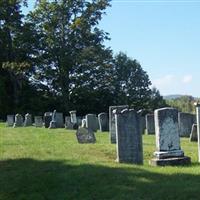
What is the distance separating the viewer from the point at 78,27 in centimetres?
5859

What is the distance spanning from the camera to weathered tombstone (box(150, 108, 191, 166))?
13477mm

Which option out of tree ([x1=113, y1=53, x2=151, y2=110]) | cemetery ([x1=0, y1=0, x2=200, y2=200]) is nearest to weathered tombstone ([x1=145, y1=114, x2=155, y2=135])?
cemetery ([x1=0, y1=0, x2=200, y2=200])

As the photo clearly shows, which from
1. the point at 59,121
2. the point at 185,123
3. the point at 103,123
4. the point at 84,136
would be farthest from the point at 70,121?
the point at 84,136

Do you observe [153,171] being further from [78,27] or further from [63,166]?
[78,27]

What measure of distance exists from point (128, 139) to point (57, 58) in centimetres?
4582

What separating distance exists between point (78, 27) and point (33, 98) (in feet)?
29.2

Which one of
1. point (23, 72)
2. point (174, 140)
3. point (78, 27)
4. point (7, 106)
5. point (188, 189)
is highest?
point (78, 27)

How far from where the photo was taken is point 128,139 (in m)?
14.1

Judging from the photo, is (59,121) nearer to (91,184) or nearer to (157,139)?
(157,139)

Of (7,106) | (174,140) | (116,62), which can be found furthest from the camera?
(116,62)

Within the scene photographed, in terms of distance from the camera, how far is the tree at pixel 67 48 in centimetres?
5884

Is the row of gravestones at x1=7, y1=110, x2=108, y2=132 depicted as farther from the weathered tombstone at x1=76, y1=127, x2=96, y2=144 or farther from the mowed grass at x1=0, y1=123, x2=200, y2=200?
the mowed grass at x1=0, y1=123, x2=200, y2=200

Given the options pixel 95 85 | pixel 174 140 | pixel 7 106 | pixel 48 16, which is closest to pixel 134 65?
pixel 95 85

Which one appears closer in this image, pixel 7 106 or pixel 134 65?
pixel 7 106
